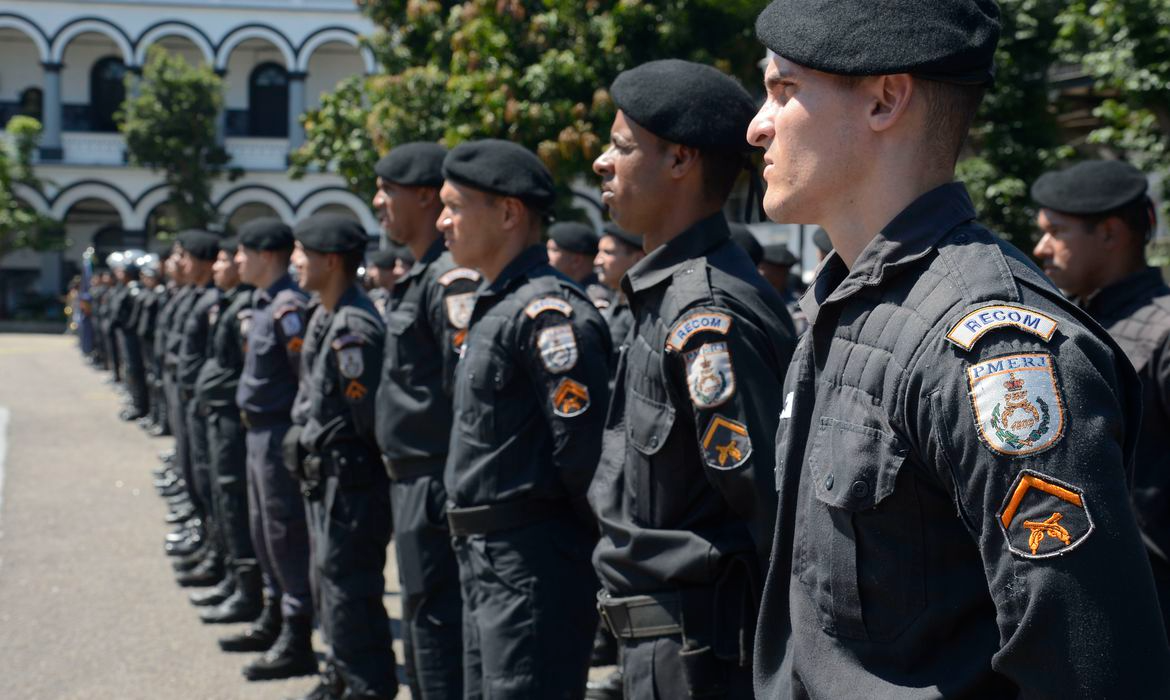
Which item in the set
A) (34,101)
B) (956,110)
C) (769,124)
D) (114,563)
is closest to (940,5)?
(956,110)

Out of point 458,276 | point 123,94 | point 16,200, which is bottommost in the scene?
point 16,200

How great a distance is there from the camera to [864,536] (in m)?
1.62

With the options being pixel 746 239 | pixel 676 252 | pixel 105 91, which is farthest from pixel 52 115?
pixel 676 252

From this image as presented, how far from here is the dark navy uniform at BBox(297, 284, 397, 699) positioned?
483 centimetres

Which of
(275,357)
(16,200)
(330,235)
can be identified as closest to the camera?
(330,235)

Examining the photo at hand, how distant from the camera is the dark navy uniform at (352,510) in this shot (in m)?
4.83

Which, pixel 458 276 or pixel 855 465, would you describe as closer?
pixel 855 465

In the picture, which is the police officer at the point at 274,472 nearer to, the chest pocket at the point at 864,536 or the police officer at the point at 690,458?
the police officer at the point at 690,458

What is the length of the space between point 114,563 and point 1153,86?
689 centimetres

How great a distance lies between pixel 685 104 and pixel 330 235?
2775mm

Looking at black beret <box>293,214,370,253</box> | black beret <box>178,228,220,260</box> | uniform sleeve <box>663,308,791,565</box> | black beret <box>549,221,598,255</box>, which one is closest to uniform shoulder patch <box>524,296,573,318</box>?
uniform sleeve <box>663,308,791,565</box>

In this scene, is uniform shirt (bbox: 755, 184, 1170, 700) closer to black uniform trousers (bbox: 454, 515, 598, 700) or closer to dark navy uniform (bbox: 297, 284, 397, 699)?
black uniform trousers (bbox: 454, 515, 598, 700)

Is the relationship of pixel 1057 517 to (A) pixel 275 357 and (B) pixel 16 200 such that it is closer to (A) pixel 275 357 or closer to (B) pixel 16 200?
(A) pixel 275 357

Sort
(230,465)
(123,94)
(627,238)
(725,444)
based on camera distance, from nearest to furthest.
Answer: (725,444)
(230,465)
(627,238)
(123,94)
